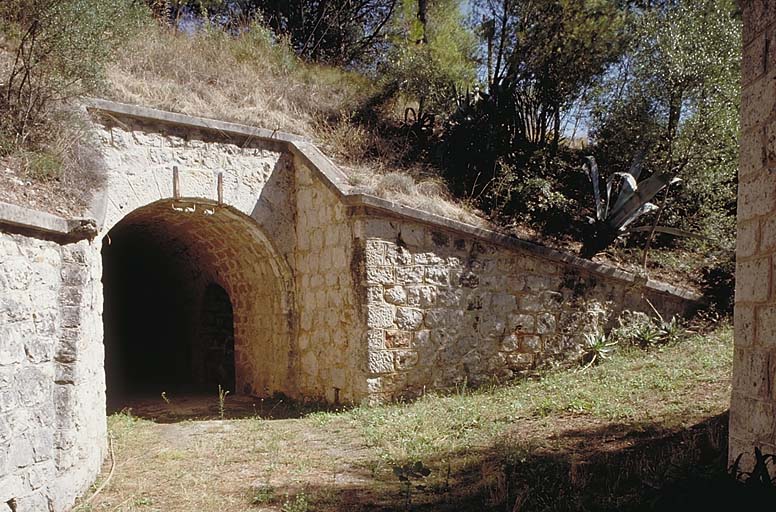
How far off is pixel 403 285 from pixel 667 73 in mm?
5575

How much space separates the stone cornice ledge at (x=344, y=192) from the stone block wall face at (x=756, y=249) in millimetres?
4679

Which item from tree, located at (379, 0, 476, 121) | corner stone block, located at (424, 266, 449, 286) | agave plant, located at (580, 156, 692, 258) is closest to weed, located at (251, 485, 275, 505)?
corner stone block, located at (424, 266, 449, 286)

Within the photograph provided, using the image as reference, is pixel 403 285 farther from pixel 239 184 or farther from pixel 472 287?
pixel 239 184

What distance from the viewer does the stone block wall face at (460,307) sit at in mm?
8141

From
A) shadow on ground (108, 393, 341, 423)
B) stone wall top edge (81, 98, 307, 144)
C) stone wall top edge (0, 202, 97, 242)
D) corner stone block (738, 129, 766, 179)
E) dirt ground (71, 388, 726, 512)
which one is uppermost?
stone wall top edge (81, 98, 307, 144)

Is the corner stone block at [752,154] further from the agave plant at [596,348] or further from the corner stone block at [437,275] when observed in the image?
the agave plant at [596,348]

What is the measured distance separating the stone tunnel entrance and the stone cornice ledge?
3.39ft

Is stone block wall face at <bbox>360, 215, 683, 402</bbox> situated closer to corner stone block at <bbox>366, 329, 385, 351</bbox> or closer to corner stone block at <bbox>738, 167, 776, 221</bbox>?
corner stone block at <bbox>366, 329, 385, 351</bbox>

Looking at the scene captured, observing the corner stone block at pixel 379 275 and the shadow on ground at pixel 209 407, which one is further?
the shadow on ground at pixel 209 407

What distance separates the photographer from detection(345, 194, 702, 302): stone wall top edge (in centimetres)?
810

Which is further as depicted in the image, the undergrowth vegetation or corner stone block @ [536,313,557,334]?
the undergrowth vegetation

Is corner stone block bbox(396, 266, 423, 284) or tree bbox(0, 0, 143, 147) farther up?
tree bbox(0, 0, 143, 147)

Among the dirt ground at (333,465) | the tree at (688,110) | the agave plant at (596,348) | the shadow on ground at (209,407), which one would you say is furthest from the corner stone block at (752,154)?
the tree at (688,110)

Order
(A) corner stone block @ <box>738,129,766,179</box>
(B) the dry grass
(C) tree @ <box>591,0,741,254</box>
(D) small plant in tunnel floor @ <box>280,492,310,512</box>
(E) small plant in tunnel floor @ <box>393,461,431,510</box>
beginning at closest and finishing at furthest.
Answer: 1. (A) corner stone block @ <box>738,129,766,179</box>
2. (E) small plant in tunnel floor @ <box>393,461,431,510</box>
3. (D) small plant in tunnel floor @ <box>280,492,310,512</box>
4. (B) the dry grass
5. (C) tree @ <box>591,0,741,254</box>
